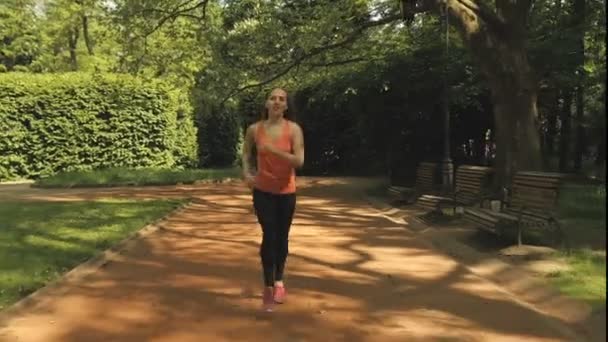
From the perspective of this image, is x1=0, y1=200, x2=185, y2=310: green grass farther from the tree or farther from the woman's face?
the tree

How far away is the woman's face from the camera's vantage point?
19.9 feet

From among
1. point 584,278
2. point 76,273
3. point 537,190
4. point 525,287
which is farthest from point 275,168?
point 537,190

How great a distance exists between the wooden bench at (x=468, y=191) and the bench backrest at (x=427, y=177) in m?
1.72

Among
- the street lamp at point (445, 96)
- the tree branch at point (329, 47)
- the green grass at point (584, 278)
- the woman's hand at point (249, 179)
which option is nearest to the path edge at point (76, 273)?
the woman's hand at point (249, 179)

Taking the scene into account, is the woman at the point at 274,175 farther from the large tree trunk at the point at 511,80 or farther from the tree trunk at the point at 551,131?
the tree trunk at the point at 551,131

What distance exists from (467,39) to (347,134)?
14835mm

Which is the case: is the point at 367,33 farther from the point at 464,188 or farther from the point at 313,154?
the point at 313,154

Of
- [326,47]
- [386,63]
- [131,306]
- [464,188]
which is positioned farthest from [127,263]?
[386,63]

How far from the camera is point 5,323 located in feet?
19.2

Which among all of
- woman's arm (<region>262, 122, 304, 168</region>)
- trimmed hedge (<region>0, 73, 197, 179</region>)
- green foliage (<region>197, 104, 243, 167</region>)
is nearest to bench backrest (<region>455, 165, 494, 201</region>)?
woman's arm (<region>262, 122, 304, 168</region>)

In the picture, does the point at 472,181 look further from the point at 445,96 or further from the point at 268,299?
the point at 268,299

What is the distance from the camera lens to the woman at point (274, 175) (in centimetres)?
600

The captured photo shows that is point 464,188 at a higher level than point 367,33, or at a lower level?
lower

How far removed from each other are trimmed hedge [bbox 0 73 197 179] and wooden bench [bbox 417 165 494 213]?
1387 cm
